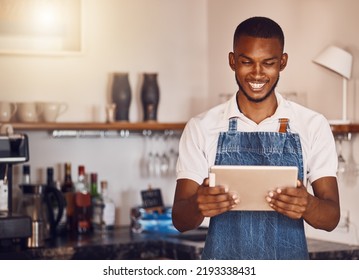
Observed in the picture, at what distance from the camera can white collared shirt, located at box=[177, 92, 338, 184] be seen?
1.86 m

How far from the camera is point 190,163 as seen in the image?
6.14ft

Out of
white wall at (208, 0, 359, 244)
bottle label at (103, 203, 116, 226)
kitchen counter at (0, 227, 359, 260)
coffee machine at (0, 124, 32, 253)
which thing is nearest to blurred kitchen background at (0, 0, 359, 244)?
white wall at (208, 0, 359, 244)

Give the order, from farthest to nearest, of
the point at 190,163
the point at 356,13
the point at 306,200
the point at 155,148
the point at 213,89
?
the point at 155,148 < the point at 213,89 < the point at 356,13 < the point at 190,163 < the point at 306,200

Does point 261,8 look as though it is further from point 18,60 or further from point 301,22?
point 18,60

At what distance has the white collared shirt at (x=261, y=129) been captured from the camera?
1.86 metres

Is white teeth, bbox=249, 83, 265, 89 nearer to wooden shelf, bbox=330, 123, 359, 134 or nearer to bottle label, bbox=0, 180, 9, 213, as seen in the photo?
wooden shelf, bbox=330, 123, 359, 134

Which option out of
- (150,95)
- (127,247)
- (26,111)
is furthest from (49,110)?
(127,247)

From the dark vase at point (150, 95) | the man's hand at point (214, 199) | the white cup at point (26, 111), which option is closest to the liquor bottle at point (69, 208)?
the white cup at point (26, 111)

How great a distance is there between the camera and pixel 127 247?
10.1 ft

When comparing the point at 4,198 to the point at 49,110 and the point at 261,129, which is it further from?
the point at 261,129

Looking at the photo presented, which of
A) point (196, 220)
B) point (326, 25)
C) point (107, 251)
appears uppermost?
point (326, 25)

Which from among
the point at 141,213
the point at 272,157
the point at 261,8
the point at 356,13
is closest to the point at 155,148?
the point at 141,213

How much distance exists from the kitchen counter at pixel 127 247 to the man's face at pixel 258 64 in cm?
102
